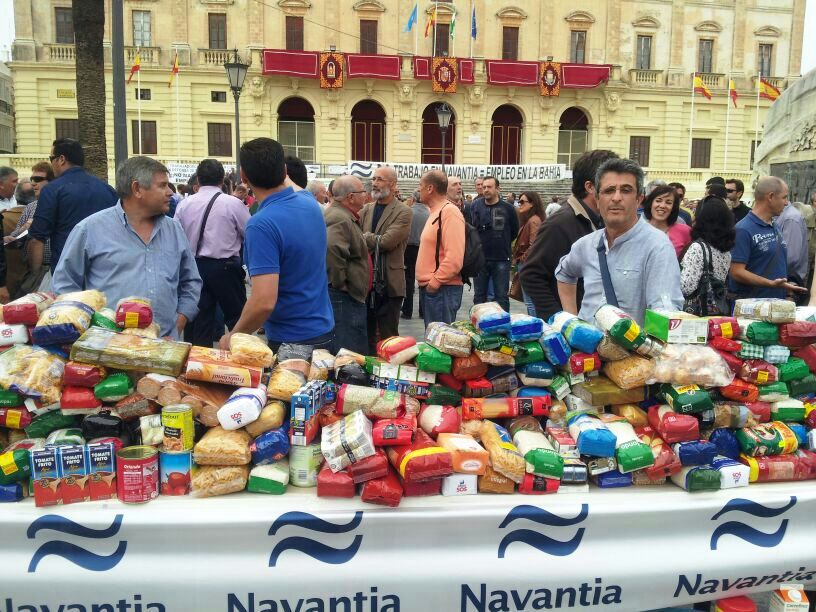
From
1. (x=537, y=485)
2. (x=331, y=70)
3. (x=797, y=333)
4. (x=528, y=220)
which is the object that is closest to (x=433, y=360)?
(x=537, y=485)

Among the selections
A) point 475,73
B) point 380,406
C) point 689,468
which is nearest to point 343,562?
point 380,406

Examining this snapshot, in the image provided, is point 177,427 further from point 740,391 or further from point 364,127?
point 364,127

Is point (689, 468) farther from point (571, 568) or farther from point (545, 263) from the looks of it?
point (545, 263)

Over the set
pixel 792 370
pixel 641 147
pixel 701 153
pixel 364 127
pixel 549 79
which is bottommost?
pixel 792 370

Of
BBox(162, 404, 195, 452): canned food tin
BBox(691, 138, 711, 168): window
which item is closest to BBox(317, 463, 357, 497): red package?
BBox(162, 404, 195, 452): canned food tin

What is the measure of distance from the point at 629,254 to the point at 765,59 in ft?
144

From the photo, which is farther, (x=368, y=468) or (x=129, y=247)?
(x=129, y=247)

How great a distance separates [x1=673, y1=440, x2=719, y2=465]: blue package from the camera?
2.48m

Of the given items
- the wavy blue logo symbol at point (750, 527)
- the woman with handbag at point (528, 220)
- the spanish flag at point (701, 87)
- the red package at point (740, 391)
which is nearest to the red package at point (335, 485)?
the wavy blue logo symbol at point (750, 527)

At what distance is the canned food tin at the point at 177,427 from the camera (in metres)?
2.27

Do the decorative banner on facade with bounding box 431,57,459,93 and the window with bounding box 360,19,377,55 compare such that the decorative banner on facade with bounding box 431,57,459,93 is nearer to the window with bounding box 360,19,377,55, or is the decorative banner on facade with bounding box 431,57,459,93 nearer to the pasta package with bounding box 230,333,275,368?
the window with bounding box 360,19,377,55

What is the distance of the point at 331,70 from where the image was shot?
113 ft

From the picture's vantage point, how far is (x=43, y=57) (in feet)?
109

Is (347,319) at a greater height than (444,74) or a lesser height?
lesser
